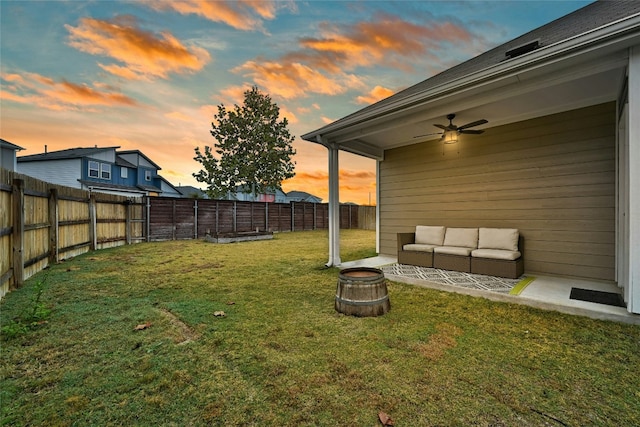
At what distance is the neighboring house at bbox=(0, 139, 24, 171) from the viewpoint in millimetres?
13578

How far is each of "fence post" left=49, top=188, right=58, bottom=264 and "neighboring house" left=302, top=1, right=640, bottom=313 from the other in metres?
5.34

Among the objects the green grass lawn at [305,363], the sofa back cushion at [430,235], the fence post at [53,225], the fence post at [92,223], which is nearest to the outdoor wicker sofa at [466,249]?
the sofa back cushion at [430,235]

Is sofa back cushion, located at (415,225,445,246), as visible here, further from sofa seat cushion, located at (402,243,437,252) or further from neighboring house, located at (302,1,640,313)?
neighboring house, located at (302,1,640,313)

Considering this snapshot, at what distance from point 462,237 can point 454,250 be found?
21.6 inches

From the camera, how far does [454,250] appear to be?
4.81 meters

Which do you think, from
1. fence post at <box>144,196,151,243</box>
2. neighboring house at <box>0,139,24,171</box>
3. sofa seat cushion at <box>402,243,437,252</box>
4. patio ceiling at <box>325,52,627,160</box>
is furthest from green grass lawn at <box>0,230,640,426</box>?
neighboring house at <box>0,139,24,171</box>

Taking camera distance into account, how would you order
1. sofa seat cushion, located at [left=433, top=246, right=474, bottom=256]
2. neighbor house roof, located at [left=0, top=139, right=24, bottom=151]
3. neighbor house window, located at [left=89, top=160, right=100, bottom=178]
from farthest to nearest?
1. neighbor house window, located at [left=89, top=160, right=100, bottom=178]
2. neighbor house roof, located at [left=0, top=139, right=24, bottom=151]
3. sofa seat cushion, located at [left=433, top=246, right=474, bottom=256]

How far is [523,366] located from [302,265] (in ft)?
14.1

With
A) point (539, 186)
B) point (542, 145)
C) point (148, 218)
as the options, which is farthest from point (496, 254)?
point (148, 218)

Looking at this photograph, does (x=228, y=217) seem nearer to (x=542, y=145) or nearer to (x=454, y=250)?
(x=454, y=250)

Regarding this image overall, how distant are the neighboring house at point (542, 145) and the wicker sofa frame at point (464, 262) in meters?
0.76

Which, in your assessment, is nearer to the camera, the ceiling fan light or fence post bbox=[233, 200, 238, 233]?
the ceiling fan light

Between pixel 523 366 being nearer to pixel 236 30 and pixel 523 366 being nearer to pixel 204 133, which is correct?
pixel 236 30

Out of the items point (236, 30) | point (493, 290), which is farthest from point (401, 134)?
point (236, 30)
